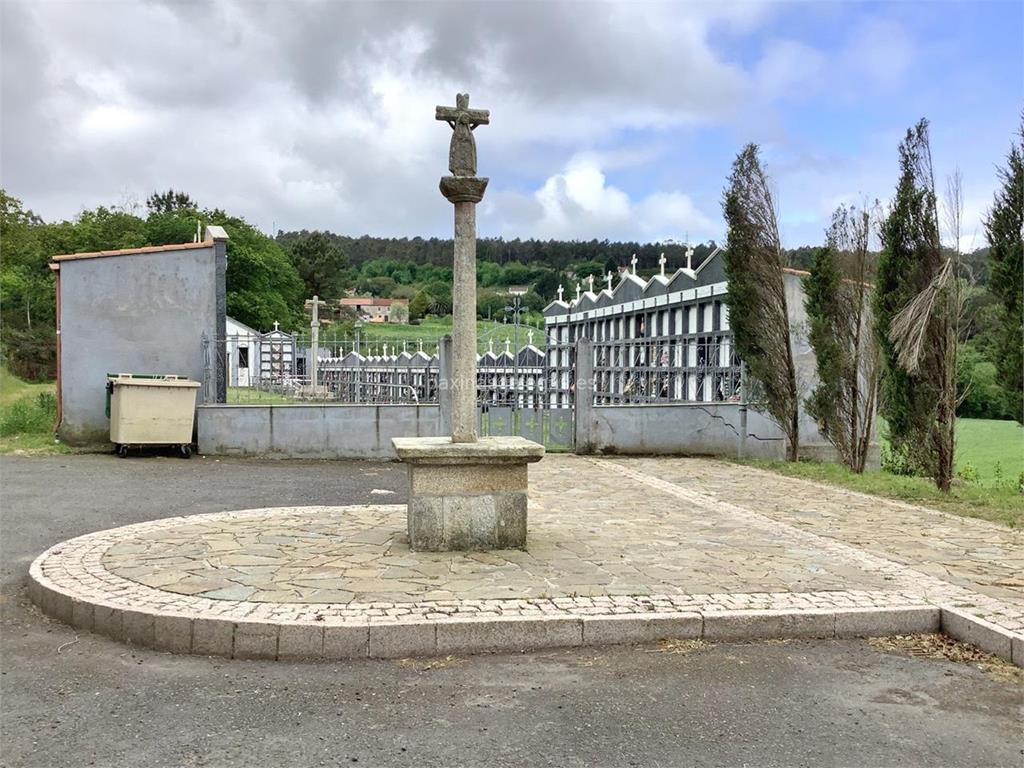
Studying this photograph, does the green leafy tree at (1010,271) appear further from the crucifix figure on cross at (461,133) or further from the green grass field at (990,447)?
the crucifix figure on cross at (461,133)

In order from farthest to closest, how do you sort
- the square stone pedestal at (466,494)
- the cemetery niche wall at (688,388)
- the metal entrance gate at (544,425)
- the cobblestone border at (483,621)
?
the metal entrance gate at (544,425), the cemetery niche wall at (688,388), the square stone pedestal at (466,494), the cobblestone border at (483,621)

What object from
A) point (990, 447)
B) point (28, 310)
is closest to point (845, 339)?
point (990, 447)

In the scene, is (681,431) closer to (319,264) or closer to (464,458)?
(464,458)

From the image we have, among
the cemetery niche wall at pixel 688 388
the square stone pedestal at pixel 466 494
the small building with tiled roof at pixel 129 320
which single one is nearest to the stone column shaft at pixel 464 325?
the square stone pedestal at pixel 466 494

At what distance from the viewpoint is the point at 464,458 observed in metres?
5.91

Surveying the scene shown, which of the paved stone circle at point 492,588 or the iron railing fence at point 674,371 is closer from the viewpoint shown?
the paved stone circle at point 492,588

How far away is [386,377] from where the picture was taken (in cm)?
2269

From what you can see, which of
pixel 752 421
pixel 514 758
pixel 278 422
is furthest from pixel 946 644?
pixel 278 422

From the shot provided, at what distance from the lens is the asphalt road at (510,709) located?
307cm

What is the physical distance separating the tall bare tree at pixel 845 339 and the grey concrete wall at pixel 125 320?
940cm

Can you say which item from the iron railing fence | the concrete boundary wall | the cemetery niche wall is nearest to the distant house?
the iron railing fence

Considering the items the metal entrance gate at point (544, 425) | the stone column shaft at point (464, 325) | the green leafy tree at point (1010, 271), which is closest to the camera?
the stone column shaft at point (464, 325)

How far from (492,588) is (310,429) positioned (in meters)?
8.66

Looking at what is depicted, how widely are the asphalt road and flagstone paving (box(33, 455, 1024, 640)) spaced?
0.40 m
